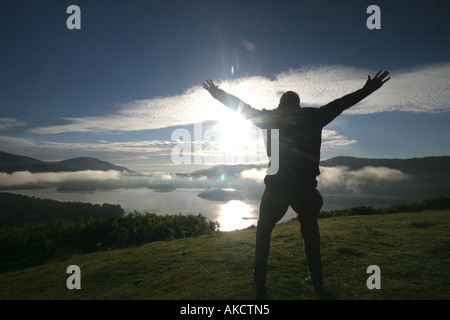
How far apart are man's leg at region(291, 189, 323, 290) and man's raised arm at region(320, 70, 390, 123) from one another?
1630 millimetres

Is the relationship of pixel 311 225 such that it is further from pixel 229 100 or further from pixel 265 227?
pixel 229 100

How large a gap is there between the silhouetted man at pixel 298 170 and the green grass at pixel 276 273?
0.76m

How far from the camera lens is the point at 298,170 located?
434cm

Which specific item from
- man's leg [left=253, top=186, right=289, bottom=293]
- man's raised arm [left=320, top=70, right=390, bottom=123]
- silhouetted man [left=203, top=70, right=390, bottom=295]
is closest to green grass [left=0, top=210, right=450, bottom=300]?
man's leg [left=253, top=186, right=289, bottom=293]

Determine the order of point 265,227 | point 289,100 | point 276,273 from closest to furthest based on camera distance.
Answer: point 265,227
point 289,100
point 276,273

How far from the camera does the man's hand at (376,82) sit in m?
4.30

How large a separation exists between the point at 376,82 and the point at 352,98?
1.90 feet

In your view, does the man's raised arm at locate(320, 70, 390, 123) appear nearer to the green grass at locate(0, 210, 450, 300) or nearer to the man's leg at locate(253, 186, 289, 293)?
the man's leg at locate(253, 186, 289, 293)

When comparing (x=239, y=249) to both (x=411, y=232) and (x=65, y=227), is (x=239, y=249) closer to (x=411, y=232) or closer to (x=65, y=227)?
(x=411, y=232)

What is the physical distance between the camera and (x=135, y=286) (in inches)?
201

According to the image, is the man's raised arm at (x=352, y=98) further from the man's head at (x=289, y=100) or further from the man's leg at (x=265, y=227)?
the man's leg at (x=265, y=227)

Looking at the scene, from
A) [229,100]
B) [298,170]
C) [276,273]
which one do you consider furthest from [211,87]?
[276,273]

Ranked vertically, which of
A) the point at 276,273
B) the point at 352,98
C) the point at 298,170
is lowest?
the point at 276,273
